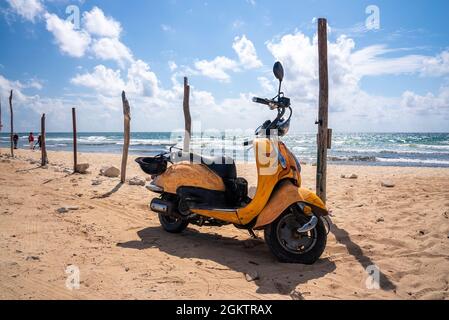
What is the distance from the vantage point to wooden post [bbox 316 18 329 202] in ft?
17.5

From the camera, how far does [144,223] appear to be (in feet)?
17.7

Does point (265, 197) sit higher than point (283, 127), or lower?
lower

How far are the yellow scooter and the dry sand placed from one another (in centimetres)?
31

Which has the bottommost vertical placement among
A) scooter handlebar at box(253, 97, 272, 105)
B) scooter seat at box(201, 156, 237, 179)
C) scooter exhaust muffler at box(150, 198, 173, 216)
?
scooter exhaust muffler at box(150, 198, 173, 216)

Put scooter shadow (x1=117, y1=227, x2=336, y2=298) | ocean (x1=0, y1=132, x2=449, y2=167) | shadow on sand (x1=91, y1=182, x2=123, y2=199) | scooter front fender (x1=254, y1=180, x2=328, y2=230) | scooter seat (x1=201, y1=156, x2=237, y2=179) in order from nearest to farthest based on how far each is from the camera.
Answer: scooter shadow (x1=117, y1=227, x2=336, y2=298) < scooter front fender (x1=254, y1=180, x2=328, y2=230) < scooter seat (x1=201, y1=156, x2=237, y2=179) < shadow on sand (x1=91, y1=182, x2=123, y2=199) < ocean (x1=0, y1=132, x2=449, y2=167)

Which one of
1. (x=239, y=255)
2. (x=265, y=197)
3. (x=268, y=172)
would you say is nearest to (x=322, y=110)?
(x=268, y=172)

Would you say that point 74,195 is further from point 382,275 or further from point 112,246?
point 382,275

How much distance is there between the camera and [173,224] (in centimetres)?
492

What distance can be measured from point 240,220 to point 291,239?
609mm

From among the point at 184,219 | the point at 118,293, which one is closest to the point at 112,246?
the point at 184,219

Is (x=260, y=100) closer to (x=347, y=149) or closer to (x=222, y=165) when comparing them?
(x=222, y=165)

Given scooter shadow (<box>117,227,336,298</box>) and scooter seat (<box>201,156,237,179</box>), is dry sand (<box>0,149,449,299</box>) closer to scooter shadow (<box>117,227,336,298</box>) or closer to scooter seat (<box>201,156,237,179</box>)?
scooter shadow (<box>117,227,336,298</box>)

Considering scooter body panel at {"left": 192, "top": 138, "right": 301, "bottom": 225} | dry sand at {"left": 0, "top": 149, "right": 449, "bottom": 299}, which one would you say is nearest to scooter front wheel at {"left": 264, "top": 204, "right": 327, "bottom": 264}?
dry sand at {"left": 0, "top": 149, "right": 449, "bottom": 299}

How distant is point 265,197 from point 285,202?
0.25 m
